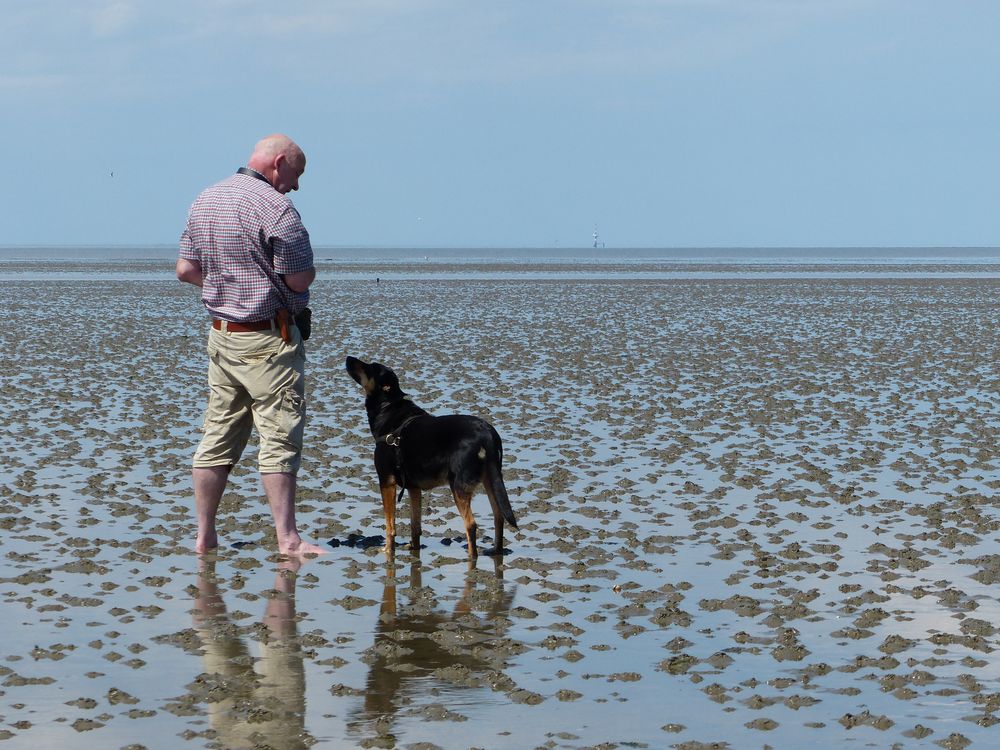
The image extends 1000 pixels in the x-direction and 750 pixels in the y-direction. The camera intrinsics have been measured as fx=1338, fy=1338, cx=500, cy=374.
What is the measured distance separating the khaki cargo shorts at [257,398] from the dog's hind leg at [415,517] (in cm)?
85

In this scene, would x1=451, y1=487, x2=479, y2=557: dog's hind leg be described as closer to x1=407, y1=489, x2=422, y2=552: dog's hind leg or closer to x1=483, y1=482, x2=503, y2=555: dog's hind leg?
x1=483, y1=482, x2=503, y2=555: dog's hind leg

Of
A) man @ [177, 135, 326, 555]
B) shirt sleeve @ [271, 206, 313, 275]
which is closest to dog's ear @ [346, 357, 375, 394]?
man @ [177, 135, 326, 555]

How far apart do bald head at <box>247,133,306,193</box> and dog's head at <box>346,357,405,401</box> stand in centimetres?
157

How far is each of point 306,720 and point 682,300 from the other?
136 feet

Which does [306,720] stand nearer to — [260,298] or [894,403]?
[260,298]

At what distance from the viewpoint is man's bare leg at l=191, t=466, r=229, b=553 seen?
8578 mm

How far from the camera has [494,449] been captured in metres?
8.66

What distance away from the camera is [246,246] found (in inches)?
320

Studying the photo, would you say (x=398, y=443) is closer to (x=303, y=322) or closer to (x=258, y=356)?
(x=303, y=322)

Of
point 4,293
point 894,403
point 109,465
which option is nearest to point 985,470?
point 894,403

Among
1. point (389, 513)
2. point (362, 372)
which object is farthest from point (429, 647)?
point (362, 372)

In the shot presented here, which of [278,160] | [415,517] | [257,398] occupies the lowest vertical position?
[415,517]

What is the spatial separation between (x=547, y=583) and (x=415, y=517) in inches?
52.8

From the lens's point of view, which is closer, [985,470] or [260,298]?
[260,298]
